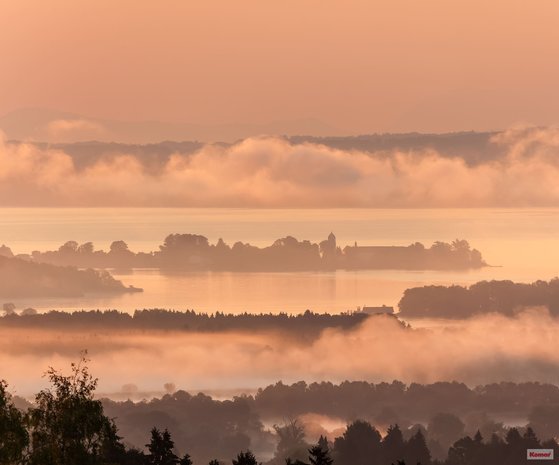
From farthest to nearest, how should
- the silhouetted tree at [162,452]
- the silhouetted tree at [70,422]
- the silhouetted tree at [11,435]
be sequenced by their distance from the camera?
the silhouetted tree at [162,452] < the silhouetted tree at [70,422] < the silhouetted tree at [11,435]

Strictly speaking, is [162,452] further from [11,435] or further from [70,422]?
[11,435]

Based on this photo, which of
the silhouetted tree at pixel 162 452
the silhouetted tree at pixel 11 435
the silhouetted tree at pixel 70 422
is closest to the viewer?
the silhouetted tree at pixel 11 435

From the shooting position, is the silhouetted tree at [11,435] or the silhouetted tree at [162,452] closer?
the silhouetted tree at [11,435]

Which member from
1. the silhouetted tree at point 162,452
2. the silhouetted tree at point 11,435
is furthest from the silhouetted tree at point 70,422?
the silhouetted tree at point 162,452

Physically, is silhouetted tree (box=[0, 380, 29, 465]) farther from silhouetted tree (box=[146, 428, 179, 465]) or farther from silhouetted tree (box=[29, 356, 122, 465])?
silhouetted tree (box=[146, 428, 179, 465])

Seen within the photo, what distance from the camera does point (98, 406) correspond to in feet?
415

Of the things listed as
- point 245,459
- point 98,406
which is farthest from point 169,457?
point 98,406

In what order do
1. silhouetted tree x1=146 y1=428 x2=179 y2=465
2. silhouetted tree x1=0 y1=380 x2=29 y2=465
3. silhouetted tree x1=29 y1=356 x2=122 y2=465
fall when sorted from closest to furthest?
silhouetted tree x1=0 y1=380 x2=29 y2=465, silhouetted tree x1=29 y1=356 x2=122 y2=465, silhouetted tree x1=146 y1=428 x2=179 y2=465

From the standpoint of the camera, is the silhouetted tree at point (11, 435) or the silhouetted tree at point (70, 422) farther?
the silhouetted tree at point (70, 422)

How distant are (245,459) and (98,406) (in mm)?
17657

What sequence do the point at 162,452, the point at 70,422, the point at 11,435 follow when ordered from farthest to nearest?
the point at 162,452
the point at 70,422
the point at 11,435

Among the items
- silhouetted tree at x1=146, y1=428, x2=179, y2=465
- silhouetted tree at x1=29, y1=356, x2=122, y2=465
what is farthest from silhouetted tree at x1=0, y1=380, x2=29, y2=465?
silhouetted tree at x1=146, y1=428, x2=179, y2=465

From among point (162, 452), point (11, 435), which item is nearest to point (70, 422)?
point (11, 435)

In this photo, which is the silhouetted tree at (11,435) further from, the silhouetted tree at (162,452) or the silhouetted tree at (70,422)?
the silhouetted tree at (162,452)
